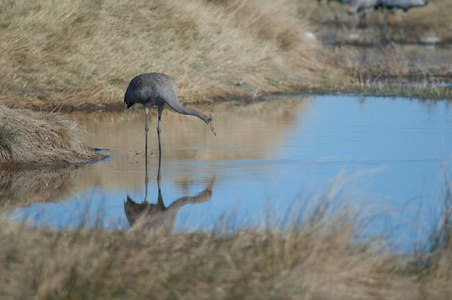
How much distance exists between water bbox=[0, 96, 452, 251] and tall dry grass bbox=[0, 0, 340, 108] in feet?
3.72

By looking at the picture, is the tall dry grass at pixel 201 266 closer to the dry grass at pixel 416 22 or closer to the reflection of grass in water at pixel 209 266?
the reflection of grass in water at pixel 209 266

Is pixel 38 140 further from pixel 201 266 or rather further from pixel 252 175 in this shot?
pixel 201 266

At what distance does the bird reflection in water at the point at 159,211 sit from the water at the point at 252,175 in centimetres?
1

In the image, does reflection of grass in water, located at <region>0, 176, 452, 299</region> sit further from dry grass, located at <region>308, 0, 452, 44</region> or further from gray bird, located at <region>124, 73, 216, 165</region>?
dry grass, located at <region>308, 0, 452, 44</region>

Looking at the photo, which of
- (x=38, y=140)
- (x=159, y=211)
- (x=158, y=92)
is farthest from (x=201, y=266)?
(x=158, y=92)

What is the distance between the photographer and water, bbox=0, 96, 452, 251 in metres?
6.77

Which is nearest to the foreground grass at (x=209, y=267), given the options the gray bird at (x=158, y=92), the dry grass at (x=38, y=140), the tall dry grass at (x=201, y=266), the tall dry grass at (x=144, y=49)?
the tall dry grass at (x=201, y=266)

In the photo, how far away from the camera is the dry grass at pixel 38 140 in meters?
9.37

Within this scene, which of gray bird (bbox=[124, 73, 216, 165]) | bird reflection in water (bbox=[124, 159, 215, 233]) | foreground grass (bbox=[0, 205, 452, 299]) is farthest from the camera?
gray bird (bbox=[124, 73, 216, 165])

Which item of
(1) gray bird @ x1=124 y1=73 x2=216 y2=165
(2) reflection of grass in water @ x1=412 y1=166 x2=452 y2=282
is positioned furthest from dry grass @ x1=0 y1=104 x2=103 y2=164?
(2) reflection of grass in water @ x1=412 y1=166 x2=452 y2=282

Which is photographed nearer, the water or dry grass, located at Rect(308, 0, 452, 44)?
the water

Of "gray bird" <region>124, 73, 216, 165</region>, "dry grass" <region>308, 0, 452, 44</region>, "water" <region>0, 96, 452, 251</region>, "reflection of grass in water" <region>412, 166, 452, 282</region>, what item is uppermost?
"dry grass" <region>308, 0, 452, 44</region>

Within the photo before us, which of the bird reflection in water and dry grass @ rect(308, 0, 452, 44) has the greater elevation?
dry grass @ rect(308, 0, 452, 44)

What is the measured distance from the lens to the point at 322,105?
17172mm
